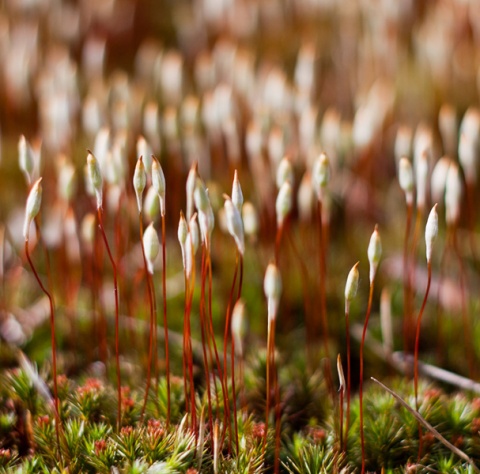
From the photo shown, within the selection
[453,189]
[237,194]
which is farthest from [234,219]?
[453,189]

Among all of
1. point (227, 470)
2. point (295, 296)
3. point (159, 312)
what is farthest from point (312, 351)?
point (227, 470)

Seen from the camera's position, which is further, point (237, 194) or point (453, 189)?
point (453, 189)

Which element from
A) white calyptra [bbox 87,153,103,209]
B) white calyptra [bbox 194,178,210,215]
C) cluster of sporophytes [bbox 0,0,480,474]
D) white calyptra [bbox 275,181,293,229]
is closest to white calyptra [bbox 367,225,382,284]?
cluster of sporophytes [bbox 0,0,480,474]

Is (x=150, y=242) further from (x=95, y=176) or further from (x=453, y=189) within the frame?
(x=453, y=189)

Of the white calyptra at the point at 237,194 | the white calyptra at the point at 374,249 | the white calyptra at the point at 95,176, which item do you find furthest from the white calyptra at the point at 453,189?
the white calyptra at the point at 95,176

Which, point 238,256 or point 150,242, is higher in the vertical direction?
point 150,242

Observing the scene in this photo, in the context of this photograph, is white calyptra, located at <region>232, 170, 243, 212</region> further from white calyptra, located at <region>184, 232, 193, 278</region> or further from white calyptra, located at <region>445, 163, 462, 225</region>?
white calyptra, located at <region>445, 163, 462, 225</region>

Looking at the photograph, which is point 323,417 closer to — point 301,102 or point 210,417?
point 210,417

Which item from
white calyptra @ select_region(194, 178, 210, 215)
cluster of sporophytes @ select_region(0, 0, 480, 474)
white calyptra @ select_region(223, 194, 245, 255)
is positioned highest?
white calyptra @ select_region(194, 178, 210, 215)
